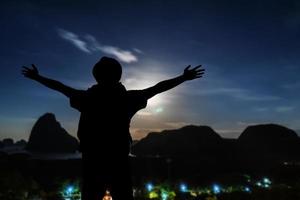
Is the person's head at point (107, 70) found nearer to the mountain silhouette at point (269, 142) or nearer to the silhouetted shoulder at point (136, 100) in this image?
the silhouetted shoulder at point (136, 100)

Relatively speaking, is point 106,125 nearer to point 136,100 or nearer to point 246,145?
point 136,100

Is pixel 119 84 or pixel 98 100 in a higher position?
pixel 119 84

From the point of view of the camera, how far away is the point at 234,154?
15962 centimetres

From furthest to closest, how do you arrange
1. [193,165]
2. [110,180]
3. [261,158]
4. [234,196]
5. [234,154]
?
[234,154] → [261,158] → [193,165] → [234,196] → [110,180]

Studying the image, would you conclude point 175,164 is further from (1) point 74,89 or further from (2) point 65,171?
(1) point 74,89

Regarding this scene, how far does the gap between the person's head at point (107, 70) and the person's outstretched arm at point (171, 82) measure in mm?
234

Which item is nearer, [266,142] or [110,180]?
[110,180]

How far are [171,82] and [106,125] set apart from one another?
1.97 ft

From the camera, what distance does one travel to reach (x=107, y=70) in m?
1.90

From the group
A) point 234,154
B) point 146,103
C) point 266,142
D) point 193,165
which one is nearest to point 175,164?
point 193,165

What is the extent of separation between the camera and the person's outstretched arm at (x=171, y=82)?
1988 mm

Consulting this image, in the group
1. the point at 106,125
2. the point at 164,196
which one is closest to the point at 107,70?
the point at 106,125

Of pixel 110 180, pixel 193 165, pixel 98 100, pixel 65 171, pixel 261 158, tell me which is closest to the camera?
pixel 110 180

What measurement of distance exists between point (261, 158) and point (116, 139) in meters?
161
